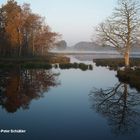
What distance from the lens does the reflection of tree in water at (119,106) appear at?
16934 mm

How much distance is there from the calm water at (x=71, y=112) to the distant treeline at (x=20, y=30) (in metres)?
41.4

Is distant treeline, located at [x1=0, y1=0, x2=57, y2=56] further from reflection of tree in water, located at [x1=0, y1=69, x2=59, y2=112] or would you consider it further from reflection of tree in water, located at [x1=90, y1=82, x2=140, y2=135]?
reflection of tree in water, located at [x1=90, y1=82, x2=140, y2=135]

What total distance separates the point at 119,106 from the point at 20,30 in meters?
59.2

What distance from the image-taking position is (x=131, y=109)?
829 inches

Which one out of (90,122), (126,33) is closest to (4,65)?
(126,33)

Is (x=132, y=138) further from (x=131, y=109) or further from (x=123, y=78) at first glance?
(x=123, y=78)

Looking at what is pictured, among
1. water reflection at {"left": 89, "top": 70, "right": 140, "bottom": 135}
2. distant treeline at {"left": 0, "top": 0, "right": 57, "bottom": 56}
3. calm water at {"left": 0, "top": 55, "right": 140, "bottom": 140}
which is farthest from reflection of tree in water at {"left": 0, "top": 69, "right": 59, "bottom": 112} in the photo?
distant treeline at {"left": 0, "top": 0, "right": 57, "bottom": 56}

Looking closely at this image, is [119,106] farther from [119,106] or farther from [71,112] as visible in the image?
[71,112]

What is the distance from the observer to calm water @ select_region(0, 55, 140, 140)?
601 inches

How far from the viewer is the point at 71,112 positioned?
19.8 m

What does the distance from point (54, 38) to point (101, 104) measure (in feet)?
219

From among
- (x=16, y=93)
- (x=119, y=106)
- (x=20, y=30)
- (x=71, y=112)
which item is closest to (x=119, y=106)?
(x=119, y=106)

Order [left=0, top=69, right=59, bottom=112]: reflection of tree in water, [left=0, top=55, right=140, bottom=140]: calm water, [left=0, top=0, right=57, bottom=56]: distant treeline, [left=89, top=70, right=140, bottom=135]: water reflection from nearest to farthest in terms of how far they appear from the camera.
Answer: [left=0, top=55, right=140, bottom=140]: calm water
[left=89, top=70, right=140, bottom=135]: water reflection
[left=0, top=69, right=59, bottom=112]: reflection of tree in water
[left=0, top=0, right=57, bottom=56]: distant treeline

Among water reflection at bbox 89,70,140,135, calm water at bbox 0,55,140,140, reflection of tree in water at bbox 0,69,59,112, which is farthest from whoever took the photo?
reflection of tree in water at bbox 0,69,59,112
